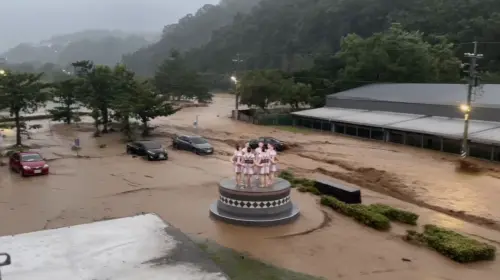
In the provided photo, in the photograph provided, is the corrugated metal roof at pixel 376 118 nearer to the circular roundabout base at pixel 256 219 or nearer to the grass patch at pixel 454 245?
the circular roundabout base at pixel 256 219

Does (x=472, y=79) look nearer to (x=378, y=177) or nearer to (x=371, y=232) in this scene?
(x=378, y=177)

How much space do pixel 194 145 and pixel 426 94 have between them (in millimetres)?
20638

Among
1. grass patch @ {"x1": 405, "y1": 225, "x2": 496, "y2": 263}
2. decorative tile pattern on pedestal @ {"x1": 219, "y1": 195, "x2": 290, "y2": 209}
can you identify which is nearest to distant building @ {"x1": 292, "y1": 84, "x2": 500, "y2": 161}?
grass patch @ {"x1": 405, "y1": 225, "x2": 496, "y2": 263}

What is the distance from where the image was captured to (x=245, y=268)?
11203 mm

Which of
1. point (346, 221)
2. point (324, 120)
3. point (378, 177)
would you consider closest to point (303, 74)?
point (324, 120)

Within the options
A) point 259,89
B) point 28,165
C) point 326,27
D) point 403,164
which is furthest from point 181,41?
point 28,165

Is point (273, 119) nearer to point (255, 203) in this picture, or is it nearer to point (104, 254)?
point (255, 203)

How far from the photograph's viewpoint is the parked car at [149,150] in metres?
27.1

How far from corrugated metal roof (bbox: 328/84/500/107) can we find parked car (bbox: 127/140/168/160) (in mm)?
21642

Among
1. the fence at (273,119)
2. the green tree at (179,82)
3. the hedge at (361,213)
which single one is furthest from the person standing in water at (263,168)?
A: the green tree at (179,82)

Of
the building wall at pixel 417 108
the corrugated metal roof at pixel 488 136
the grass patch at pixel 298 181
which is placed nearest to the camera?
the grass patch at pixel 298 181

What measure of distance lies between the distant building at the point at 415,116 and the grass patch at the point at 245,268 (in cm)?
2026

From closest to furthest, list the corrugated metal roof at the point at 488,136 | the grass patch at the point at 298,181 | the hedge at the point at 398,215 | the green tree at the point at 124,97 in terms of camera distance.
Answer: the hedge at the point at 398,215
the grass patch at the point at 298,181
the corrugated metal roof at the point at 488,136
the green tree at the point at 124,97

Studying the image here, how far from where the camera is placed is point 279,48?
4136 inches
